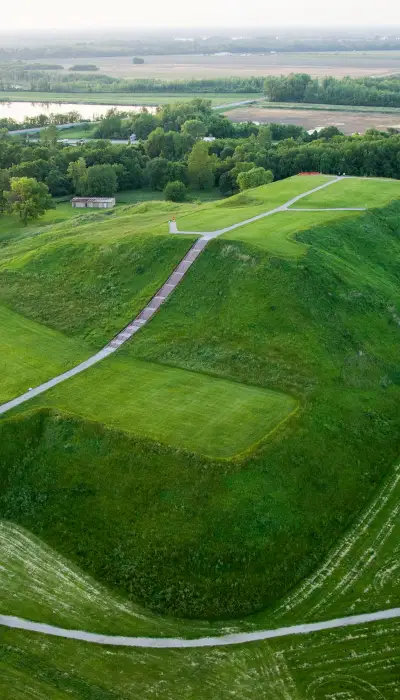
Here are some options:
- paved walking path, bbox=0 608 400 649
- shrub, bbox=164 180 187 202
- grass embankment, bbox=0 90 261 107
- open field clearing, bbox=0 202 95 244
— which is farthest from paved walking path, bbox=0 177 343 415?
grass embankment, bbox=0 90 261 107

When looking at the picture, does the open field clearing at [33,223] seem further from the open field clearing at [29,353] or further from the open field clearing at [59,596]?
the open field clearing at [59,596]

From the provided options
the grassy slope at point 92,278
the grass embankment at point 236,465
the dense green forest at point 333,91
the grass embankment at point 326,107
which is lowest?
the grass embankment at point 236,465

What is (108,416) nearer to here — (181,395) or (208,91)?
(181,395)

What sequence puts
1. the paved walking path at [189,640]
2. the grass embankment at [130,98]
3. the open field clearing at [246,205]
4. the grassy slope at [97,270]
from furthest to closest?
the grass embankment at [130,98] → the open field clearing at [246,205] → the grassy slope at [97,270] → the paved walking path at [189,640]

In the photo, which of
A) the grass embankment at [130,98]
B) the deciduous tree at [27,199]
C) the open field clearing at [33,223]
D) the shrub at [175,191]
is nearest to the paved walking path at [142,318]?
the open field clearing at [33,223]

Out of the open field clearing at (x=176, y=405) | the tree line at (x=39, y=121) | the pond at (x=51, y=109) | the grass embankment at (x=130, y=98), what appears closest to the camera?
the open field clearing at (x=176, y=405)

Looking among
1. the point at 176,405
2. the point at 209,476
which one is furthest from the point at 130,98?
the point at 209,476

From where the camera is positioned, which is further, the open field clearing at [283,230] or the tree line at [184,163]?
the tree line at [184,163]
